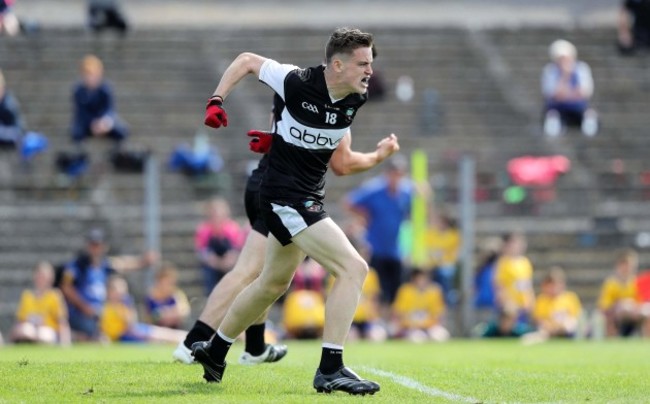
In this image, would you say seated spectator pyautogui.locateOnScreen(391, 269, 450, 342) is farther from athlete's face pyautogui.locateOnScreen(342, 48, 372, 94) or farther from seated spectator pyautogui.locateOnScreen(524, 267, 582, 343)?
athlete's face pyautogui.locateOnScreen(342, 48, 372, 94)

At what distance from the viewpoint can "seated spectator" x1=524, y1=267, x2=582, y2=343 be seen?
1892 centimetres

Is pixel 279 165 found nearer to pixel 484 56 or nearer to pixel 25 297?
pixel 25 297

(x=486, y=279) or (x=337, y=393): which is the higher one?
(x=337, y=393)

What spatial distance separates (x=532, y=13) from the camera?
1249 inches

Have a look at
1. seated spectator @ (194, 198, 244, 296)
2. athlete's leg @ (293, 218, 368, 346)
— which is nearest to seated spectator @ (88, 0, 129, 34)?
seated spectator @ (194, 198, 244, 296)

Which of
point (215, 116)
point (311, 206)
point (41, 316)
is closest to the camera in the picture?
point (215, 116)

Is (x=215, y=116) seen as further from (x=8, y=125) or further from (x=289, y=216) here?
(x=8, y=125)

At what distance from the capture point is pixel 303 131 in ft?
29.0

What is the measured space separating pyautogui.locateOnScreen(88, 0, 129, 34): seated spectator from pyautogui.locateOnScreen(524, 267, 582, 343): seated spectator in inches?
428

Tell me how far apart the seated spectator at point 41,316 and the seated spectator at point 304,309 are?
2776mm

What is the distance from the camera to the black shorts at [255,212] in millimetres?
10398

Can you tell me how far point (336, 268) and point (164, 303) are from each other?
9671mm

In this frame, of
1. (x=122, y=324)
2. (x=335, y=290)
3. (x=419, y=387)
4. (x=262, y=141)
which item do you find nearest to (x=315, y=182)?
(x=262, y=141)

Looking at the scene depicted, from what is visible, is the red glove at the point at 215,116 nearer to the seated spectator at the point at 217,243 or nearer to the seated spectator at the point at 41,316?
the seated spectator at the point at 41,316
